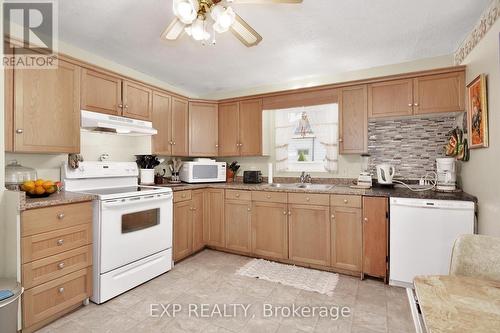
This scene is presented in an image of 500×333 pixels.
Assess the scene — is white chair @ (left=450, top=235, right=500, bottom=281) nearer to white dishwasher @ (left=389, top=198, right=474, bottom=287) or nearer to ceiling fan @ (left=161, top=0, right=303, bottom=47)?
white dishwasher @ (left=389, top=198, right=474, bottom=287)

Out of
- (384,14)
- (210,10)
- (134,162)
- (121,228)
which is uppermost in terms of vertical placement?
(384,14)

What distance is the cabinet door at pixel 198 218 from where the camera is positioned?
3228 millimetres

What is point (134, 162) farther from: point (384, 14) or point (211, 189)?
point (384, 14)

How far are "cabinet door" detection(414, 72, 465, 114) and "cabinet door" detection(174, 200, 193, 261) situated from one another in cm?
288

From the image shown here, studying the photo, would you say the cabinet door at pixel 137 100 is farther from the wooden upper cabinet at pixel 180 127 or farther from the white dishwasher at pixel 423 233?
the white dishwasher at pixel 423 233

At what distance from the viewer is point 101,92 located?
8.32ft

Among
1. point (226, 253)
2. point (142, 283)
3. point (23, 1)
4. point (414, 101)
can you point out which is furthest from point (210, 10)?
point (226, 253)

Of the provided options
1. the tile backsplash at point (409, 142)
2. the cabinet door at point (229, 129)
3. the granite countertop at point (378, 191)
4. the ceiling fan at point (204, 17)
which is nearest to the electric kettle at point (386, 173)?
the granite countertop at point (378, 191)

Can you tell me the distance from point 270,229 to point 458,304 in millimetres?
2289

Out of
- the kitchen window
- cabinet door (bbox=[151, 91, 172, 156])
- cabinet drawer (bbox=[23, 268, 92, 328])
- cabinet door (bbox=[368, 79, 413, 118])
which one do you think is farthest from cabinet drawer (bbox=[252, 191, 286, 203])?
cabinet drawer (bbox=[23, 268, 92, 328])

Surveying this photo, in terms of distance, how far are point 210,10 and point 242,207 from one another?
2228mm

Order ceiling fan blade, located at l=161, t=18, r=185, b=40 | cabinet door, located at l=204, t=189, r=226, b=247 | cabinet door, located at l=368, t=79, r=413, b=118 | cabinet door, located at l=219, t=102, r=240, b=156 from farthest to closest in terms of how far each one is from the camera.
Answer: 1. cabinet door, located at l=219, t=102, r=240, b=156
2. cabinet door, located at l=204, t=189, r=226, b=247
3. cabinet door, located at l=368, t=79, r=413, b=118
4. ceiling fan blade, located at l=161, t=18, r=185, b=40

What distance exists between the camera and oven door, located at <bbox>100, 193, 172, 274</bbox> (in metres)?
2.12

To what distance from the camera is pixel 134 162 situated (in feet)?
10.1
